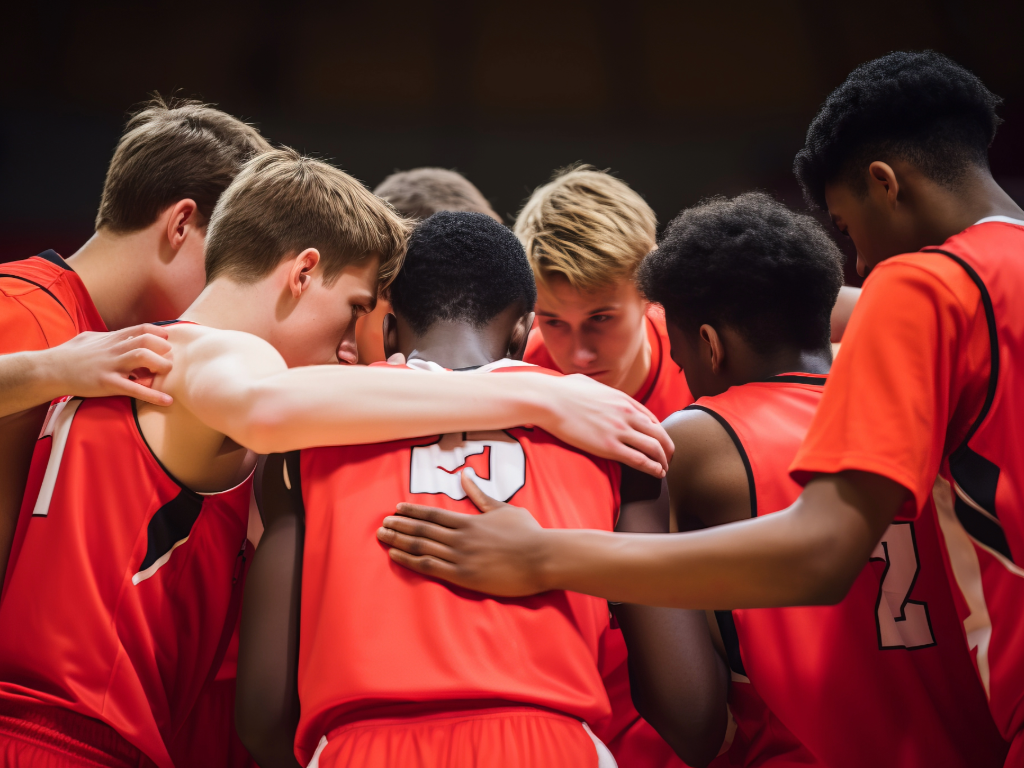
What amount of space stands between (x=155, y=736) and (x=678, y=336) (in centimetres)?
151

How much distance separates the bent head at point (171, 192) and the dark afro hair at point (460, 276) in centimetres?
107

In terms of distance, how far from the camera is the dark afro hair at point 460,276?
1814 mm

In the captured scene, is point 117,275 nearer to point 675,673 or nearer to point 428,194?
point 428,194

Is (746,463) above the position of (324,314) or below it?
below

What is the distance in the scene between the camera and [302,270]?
80.0 inches

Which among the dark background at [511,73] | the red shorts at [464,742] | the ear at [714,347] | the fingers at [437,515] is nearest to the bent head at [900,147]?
the ear at [714,347]

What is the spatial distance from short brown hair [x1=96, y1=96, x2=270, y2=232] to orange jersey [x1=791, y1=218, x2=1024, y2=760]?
6.88 feet

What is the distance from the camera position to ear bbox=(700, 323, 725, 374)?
1.97 meters

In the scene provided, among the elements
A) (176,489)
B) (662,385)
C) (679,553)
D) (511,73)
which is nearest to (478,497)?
(679,553)

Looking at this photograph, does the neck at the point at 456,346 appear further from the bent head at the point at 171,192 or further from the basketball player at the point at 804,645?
the bent head at the point at 171,192

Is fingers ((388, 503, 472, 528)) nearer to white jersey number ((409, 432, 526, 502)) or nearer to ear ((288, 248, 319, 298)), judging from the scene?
white jersey number ((409, 432, 526, 502))

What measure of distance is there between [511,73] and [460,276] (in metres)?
6.12

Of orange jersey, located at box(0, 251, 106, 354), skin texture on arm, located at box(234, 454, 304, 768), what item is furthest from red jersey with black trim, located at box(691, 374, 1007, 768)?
orange jersey, located at box(0, 251, 106, 354)

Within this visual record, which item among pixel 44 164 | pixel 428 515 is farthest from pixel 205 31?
pixel 428 515
